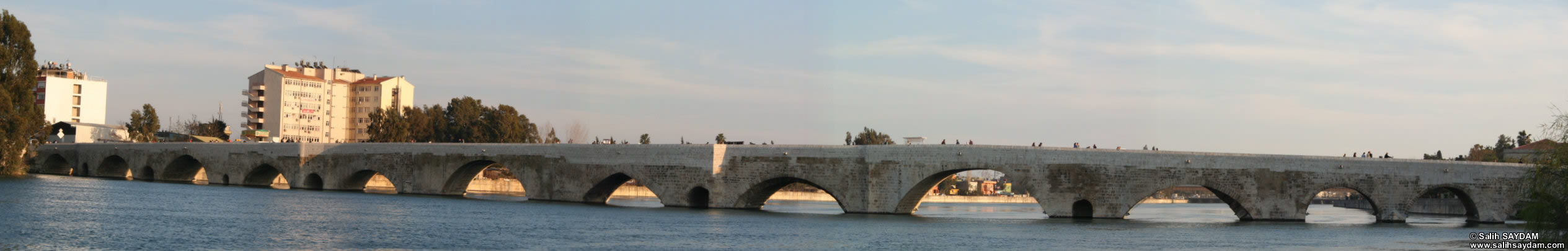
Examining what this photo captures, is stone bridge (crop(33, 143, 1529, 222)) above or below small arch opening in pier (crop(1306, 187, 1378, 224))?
above

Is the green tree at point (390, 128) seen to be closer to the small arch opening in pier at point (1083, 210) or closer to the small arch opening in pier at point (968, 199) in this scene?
the small arch opening in pier at point (968, 199)

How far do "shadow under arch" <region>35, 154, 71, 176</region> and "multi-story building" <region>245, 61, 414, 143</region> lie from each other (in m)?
29.6

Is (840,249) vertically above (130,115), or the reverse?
(130,115)

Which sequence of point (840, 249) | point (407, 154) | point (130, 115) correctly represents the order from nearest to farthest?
point (840, 249) < point (407, 154) < point (130, 115)

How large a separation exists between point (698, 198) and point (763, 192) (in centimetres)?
283

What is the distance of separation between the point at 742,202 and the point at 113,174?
51637 millimetres

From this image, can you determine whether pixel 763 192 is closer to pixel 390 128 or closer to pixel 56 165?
pixel 56 165

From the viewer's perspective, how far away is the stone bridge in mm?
45719

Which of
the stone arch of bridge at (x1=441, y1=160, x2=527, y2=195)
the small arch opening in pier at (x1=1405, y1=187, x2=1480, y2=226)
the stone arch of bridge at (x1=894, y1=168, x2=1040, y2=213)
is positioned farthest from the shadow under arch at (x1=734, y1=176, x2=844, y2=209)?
the small arch opening in pier at (x1=1405, y1=187, x2=1480, y2=226)

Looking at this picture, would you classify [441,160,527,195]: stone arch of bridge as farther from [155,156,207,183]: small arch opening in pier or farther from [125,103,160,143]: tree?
[125,103,160,143]: tree

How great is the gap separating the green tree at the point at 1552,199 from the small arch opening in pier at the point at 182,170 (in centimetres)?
6833

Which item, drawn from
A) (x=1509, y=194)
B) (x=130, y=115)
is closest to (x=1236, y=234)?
(x=1509, y=194)

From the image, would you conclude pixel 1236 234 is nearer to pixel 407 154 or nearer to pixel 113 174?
pixel 407 154

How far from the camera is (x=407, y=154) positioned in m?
62.0
